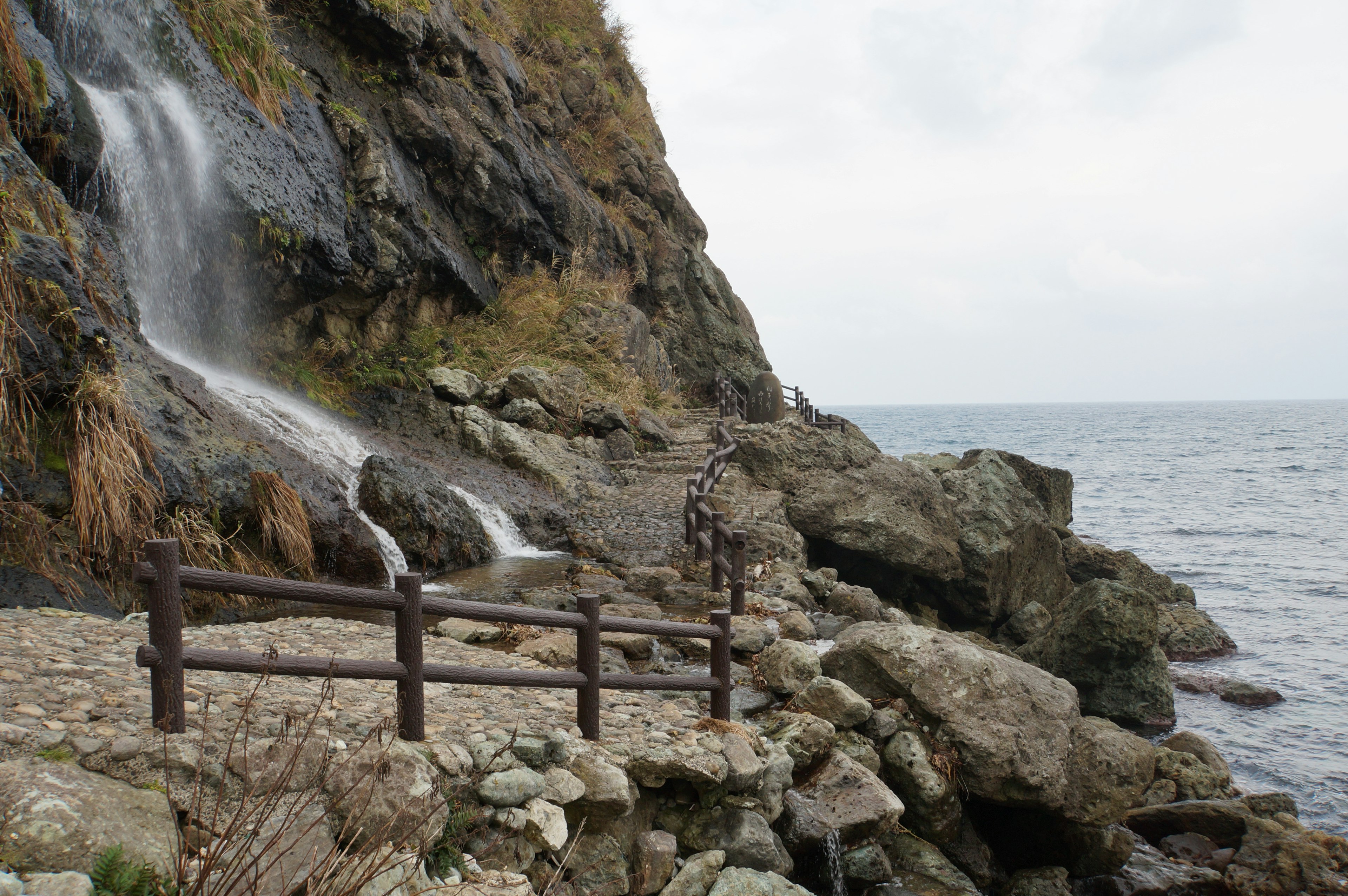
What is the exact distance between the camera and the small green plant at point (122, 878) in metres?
2.70

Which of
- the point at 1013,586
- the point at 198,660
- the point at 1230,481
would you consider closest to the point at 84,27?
the point at 198,660

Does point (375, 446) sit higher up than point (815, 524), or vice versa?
point (375, 446)

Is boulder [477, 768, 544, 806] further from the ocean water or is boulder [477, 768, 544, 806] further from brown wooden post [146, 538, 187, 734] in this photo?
the ocean water

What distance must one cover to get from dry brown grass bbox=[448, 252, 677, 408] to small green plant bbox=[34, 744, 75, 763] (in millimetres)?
12106

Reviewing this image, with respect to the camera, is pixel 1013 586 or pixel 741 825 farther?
pixel 1013 586

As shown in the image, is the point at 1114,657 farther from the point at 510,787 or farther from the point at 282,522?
the point at 282,522

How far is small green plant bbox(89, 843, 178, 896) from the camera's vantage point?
270cm

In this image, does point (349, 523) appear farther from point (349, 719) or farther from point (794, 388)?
point (794, 388)

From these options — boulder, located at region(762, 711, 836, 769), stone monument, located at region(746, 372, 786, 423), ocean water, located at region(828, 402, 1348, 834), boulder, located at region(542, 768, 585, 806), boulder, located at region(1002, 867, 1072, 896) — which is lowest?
ocean water, located at region(828, 402, 1348, 834)

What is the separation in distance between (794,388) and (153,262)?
56.6 feet

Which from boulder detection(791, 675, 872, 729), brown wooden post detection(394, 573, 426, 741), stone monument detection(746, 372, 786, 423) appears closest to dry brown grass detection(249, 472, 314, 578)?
brown wooden post detection(394, 573, 426, 741)

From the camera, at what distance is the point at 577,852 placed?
424 centimetres

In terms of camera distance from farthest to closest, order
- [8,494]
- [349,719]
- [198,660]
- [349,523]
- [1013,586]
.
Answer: [1013,586], [349,523], [8,494], [349,719], [198,660]

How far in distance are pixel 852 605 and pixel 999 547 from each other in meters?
5.15
